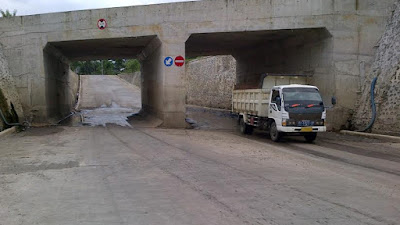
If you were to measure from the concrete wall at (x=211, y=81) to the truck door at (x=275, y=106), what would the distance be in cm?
1714

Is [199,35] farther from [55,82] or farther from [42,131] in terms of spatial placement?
[55,82]

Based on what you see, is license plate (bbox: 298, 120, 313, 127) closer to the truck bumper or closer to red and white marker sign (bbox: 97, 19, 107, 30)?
the truck bumper

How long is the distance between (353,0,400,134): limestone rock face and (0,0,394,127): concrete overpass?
40cm

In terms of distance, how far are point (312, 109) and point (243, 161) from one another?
16.3 feet

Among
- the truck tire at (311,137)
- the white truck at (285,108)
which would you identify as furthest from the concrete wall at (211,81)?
the truck tire at (311,137)

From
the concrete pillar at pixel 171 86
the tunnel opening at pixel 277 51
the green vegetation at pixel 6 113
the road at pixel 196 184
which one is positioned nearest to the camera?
the road at pixel 196 184

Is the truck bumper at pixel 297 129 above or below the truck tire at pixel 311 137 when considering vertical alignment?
above

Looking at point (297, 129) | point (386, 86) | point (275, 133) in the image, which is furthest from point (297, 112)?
point (386, 86)

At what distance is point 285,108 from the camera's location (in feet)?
40.2

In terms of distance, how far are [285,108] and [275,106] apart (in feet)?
1.77

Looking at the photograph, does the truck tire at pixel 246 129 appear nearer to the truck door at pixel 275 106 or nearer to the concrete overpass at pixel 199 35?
the truck door at pixel 275 106

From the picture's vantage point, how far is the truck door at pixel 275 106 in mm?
12427

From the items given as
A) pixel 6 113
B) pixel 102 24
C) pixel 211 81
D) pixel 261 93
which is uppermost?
pixel 102 24

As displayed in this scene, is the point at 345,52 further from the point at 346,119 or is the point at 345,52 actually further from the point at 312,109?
the point at 312,109
